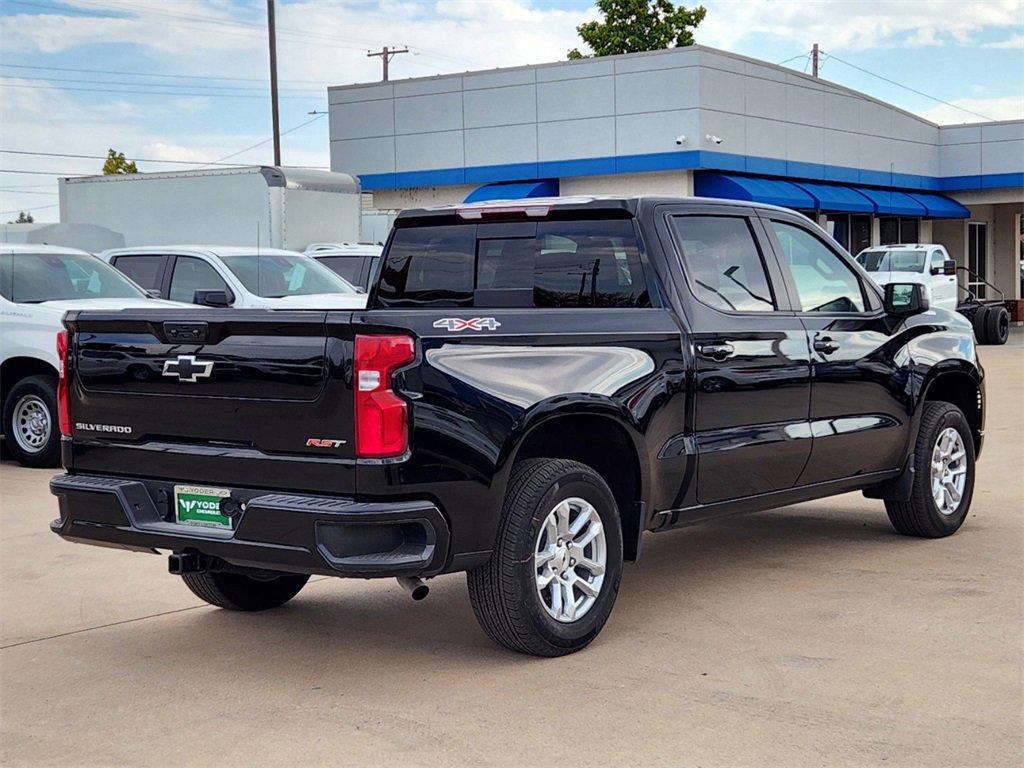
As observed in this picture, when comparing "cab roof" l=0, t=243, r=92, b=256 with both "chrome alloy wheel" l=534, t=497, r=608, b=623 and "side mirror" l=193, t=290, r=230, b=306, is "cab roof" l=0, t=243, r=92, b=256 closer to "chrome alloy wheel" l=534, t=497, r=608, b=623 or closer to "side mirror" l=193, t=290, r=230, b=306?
"side mirror" l=193, t=290, r=230, b=306

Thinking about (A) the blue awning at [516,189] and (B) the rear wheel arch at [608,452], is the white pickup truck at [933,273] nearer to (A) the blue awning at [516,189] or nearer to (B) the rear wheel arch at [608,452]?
(A) the blue awning at [516,189]

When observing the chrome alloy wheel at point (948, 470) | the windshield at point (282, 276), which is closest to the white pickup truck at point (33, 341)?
the windshield at point (282, 276)

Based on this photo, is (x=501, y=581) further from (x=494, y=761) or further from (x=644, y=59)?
(x=644, y=59)

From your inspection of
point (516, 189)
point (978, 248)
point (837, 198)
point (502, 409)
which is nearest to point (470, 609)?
point (502, 409)

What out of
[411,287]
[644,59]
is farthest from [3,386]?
[644,59]

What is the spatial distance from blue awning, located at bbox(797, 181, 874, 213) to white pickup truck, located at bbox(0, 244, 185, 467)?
23.3 metres

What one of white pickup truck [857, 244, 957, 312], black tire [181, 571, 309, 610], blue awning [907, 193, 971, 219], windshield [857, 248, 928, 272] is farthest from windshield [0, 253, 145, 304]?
blue awning [907, 193, 971, 219]

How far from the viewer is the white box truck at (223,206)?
1986 cm

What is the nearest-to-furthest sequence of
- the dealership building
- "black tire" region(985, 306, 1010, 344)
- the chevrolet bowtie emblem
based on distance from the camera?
the chevrolet bowtie emblem → "black tire" region(985, 306, 1010, 344) → the dealership building

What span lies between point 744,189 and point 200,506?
26525 mm

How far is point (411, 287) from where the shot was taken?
7211 mm

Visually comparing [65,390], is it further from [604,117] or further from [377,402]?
[604,117]

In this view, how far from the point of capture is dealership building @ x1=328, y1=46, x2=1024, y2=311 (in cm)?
3116

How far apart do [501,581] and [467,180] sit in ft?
94.3
